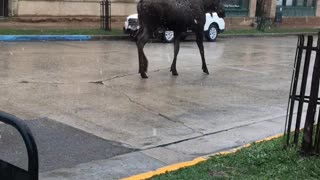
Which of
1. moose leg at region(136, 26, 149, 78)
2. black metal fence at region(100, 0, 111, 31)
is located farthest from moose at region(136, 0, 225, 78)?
black metal fence at region(100, 0, 111, 31)

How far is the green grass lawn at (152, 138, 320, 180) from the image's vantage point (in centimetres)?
493

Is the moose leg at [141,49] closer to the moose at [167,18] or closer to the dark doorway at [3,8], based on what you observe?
the moose at [167,18]

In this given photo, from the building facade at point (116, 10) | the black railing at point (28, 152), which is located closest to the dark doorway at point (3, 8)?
the building facade at point (116, 10)

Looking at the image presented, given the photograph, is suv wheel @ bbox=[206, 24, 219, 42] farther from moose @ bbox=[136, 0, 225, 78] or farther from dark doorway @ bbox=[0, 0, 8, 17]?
A: moose @ bbox=[136, 0, 225, 78]

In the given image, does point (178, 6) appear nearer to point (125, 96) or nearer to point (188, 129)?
point (125, 96)

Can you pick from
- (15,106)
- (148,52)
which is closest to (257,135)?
(15,106)

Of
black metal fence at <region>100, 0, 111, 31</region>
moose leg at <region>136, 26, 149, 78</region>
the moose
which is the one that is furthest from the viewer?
black metal fence at <region>100, 0, 111, 31</region>

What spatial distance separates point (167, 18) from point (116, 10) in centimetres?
1398

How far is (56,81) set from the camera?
1015 cm

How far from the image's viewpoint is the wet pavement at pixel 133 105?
5.99m

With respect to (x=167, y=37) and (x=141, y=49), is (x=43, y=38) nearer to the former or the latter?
(x=167, y=37)

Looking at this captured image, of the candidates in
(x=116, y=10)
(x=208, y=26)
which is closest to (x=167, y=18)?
(x=208, y=26)

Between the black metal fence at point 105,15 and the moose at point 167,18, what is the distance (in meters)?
11.1

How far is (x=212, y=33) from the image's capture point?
22203 mm
